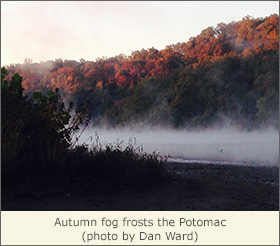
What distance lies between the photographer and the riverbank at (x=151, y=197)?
6268 millimetres

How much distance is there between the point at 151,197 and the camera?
22.5 ft

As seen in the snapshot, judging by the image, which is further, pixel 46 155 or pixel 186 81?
pixel 186 81

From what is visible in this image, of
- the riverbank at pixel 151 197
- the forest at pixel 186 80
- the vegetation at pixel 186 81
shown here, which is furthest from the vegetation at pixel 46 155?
the forest at pixel 186 80

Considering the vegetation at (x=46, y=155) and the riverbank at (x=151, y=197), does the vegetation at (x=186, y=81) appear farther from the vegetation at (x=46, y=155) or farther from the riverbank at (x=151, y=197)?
the riverbank at (x=151, y=197)

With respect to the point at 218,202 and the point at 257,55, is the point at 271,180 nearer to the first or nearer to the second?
the point at 218,202

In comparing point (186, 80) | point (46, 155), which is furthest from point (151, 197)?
point (186, 80)

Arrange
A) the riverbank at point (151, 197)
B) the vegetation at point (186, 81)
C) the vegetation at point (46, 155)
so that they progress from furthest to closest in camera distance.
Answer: the vegetation at point (186, 81)
the vegetation at point (46, 155)
the riverbank at point (151, 197)

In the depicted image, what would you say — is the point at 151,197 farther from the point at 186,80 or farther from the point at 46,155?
the point at 186,80

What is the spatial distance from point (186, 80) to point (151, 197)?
92.2 ft

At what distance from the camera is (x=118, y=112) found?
124ft

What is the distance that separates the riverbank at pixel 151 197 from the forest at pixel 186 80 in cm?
2239

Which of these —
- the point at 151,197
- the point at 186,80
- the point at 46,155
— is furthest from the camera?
the point at 186,80

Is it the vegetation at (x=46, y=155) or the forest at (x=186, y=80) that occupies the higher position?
the forest at (x=186, y=80)

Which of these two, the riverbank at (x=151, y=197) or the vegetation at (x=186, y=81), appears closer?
the riverbank at (x=151, y=197)
